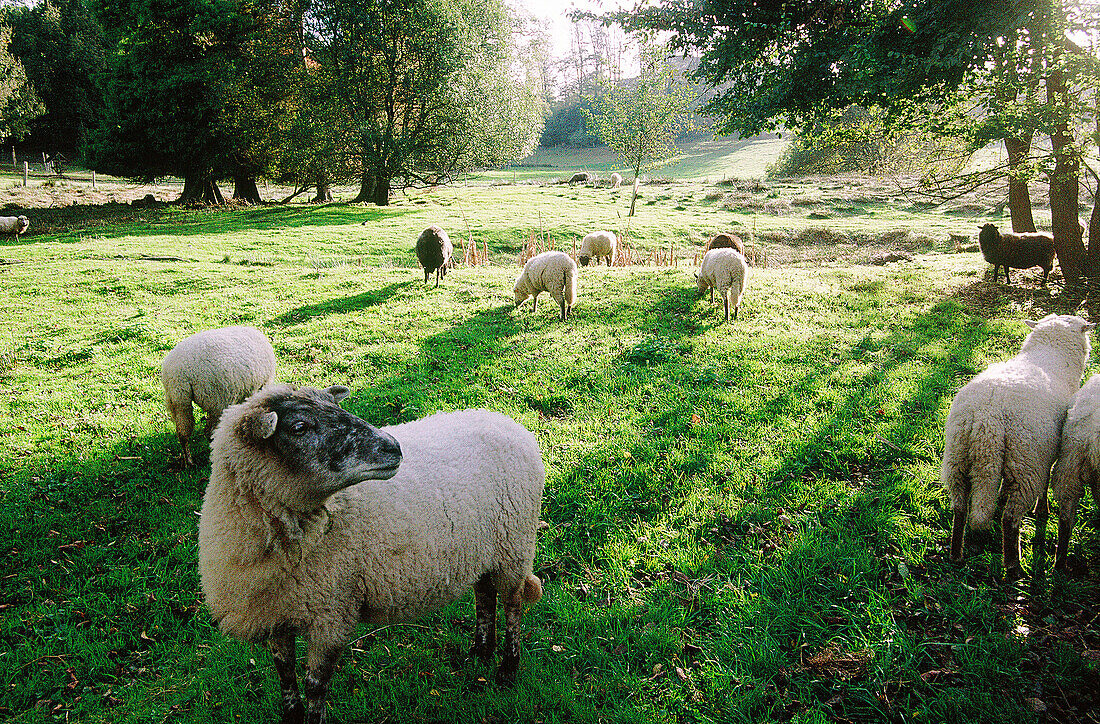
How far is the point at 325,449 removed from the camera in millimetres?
2723

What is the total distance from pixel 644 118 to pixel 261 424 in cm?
3618

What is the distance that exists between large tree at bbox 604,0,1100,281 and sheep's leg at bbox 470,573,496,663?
38.4ft

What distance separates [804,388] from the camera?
7648mm

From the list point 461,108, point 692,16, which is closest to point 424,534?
point 692,16

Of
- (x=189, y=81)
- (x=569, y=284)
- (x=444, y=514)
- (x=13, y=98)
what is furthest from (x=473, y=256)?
(x=13, y=98)

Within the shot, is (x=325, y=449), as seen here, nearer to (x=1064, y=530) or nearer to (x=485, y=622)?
(x=485, y=622)

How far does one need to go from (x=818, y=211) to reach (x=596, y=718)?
35.9m

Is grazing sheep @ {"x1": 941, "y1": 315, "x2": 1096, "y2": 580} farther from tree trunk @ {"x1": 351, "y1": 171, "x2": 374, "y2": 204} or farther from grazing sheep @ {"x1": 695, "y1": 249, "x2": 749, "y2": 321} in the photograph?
tree trunk @ {"x1": 351, "y1": 171, "x2": 374, "y2": 204}

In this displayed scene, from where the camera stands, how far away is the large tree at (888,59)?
365 inches

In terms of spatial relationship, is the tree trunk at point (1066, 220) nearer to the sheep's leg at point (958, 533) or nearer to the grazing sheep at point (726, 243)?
the grazing sheep at point (726, 243)

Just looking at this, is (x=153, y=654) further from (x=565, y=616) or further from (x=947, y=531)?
(x=947, y=531)

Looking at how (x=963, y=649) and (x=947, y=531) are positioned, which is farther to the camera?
(x=947, y=531)

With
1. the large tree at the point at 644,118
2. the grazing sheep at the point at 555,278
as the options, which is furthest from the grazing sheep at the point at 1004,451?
the large tree at the point at 644,118

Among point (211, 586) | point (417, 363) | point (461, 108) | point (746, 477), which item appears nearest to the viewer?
point (211, 586)
